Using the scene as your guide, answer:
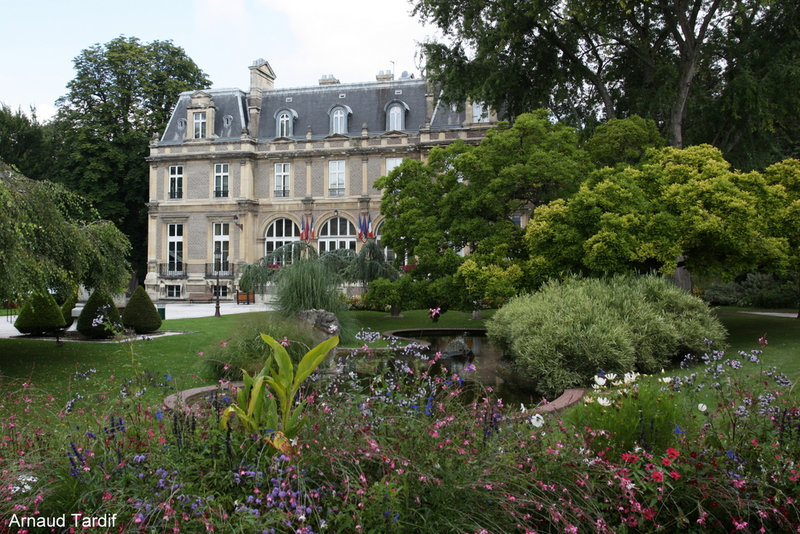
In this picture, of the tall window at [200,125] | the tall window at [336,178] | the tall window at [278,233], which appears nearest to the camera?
the tall window at [336,178]

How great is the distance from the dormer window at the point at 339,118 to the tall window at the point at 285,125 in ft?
9.27

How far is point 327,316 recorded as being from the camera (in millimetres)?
12477

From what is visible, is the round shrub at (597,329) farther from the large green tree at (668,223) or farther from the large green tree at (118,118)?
the large green tree at (118,118)

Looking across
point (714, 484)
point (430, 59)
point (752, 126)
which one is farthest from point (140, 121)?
point (714, 484)

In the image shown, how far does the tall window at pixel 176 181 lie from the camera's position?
39.6 metres

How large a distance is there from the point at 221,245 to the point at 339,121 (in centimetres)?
1096

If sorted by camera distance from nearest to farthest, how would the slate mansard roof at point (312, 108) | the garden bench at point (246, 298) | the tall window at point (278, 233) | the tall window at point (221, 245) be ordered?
the garden bench at point (246, 298)
the tall window at point (221, 245)
the slate mansard roof at point (312, 108)
the tall window at point (278, 233)

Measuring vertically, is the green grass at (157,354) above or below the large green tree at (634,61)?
below

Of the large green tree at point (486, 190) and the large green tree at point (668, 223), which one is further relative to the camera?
the large green tree at point (486, 190)

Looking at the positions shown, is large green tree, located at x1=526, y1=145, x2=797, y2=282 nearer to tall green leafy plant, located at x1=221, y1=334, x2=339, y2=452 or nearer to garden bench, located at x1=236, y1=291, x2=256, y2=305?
tall green leafy plant, located at x1=221, y1=334, x2=339, y2=452

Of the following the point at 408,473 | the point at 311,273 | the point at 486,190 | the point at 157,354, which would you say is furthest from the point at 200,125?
the point at 408,473

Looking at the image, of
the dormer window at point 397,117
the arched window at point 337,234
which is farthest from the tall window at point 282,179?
the dormer window at point 397,117

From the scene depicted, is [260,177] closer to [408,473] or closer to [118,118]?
[118,118]

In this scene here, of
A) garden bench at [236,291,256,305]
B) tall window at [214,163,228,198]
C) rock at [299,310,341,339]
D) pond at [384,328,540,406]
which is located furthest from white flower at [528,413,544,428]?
tall window at [214,163,228,198]
